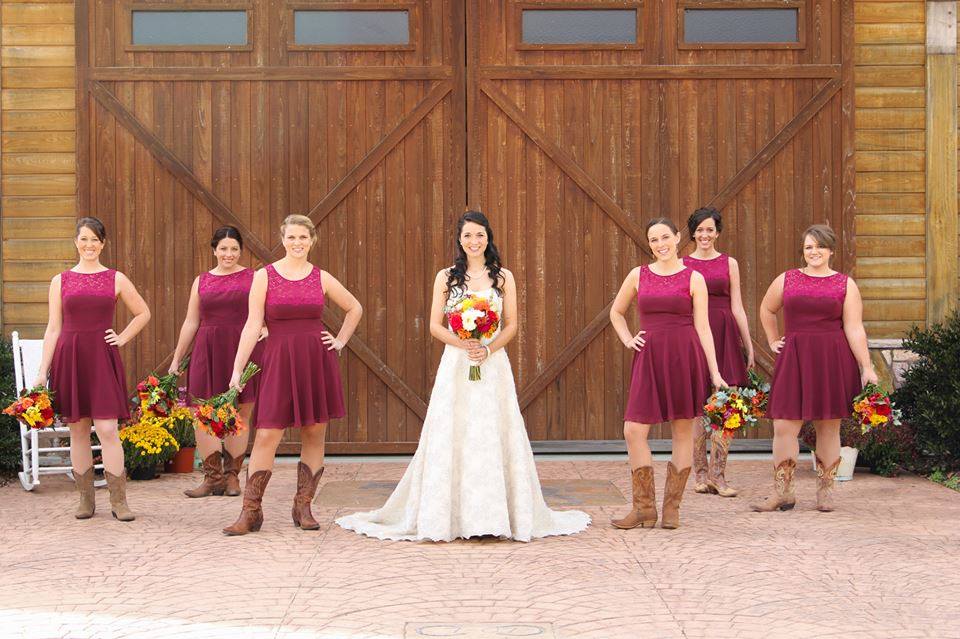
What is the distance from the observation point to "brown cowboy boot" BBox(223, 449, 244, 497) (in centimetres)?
812

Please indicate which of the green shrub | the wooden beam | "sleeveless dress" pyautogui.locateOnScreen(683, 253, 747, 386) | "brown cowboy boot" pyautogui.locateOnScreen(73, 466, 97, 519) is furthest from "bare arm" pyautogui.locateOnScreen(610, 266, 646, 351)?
the wooden beam

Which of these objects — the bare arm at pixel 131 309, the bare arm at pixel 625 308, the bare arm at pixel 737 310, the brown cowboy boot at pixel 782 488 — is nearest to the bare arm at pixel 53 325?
the bare arm at pixel 131 309

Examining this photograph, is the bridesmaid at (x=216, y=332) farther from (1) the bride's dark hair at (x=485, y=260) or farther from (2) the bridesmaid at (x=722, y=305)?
(2) the bridesmaid at (x=722, y=305)

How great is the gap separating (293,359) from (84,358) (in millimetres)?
1419

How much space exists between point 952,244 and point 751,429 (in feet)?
7.41

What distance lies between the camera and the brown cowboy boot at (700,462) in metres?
8.12

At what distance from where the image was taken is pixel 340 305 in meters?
6.86

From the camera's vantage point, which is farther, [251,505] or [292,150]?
[292,150]

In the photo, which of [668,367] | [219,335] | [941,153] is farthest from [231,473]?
[941,153]

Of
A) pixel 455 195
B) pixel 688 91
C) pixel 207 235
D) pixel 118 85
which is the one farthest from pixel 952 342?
pixel 118 85

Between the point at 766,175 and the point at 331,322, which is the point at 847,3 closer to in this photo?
the point at 766,175

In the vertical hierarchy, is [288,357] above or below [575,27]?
below

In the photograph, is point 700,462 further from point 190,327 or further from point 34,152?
point 34,152

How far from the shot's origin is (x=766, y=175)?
9.94 m
